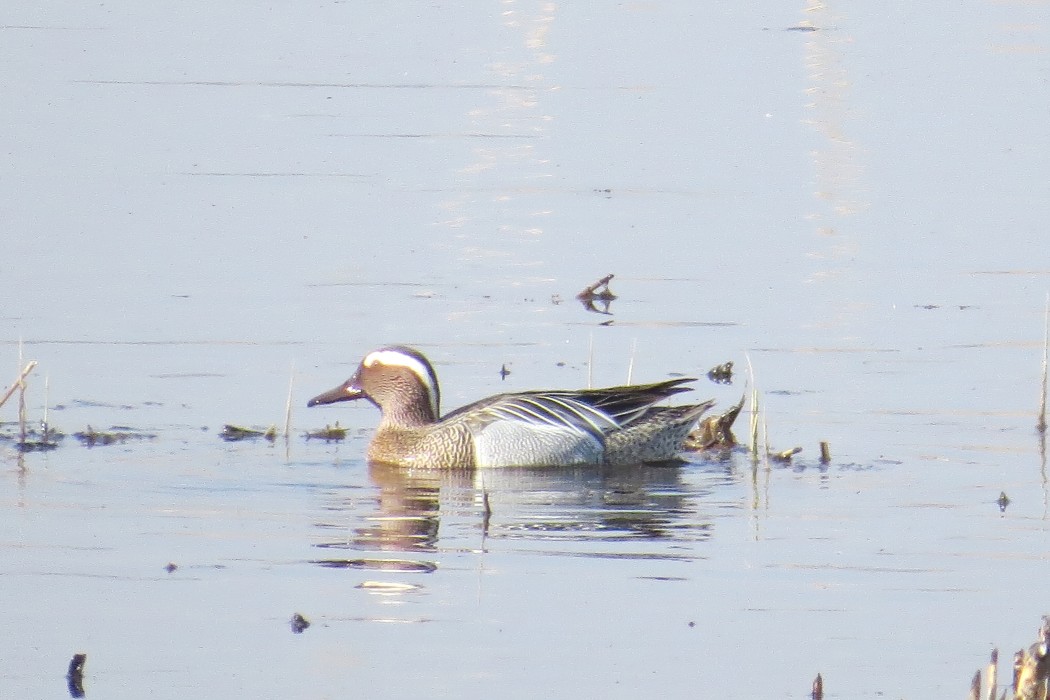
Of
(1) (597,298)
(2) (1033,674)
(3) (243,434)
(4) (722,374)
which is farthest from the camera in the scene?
(1) (597,298)

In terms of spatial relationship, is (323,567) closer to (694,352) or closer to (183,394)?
(183,394)

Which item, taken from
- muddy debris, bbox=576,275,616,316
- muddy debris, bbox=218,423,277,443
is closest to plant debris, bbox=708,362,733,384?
muddy debris, bbox=576,275,616,316

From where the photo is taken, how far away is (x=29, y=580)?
7.78 metres

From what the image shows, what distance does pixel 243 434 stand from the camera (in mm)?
10695

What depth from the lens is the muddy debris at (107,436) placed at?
1052 centimetres

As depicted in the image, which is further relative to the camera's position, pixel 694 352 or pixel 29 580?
pixel 694 352

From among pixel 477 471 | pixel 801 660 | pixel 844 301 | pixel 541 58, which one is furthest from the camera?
pixel 541 58

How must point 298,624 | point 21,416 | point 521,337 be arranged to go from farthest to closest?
point 521,337
point 21,416
point 298,624

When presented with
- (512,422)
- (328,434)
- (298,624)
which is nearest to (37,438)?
(328,434)

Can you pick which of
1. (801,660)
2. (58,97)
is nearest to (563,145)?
(58,97)

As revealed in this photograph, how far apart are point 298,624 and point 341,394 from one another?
13.9 ft

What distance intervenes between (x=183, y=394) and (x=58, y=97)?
918 centimetres

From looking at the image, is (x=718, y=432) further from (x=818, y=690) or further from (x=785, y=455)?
(x=818, y=690)

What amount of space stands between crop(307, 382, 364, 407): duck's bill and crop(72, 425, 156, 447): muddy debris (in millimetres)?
953
